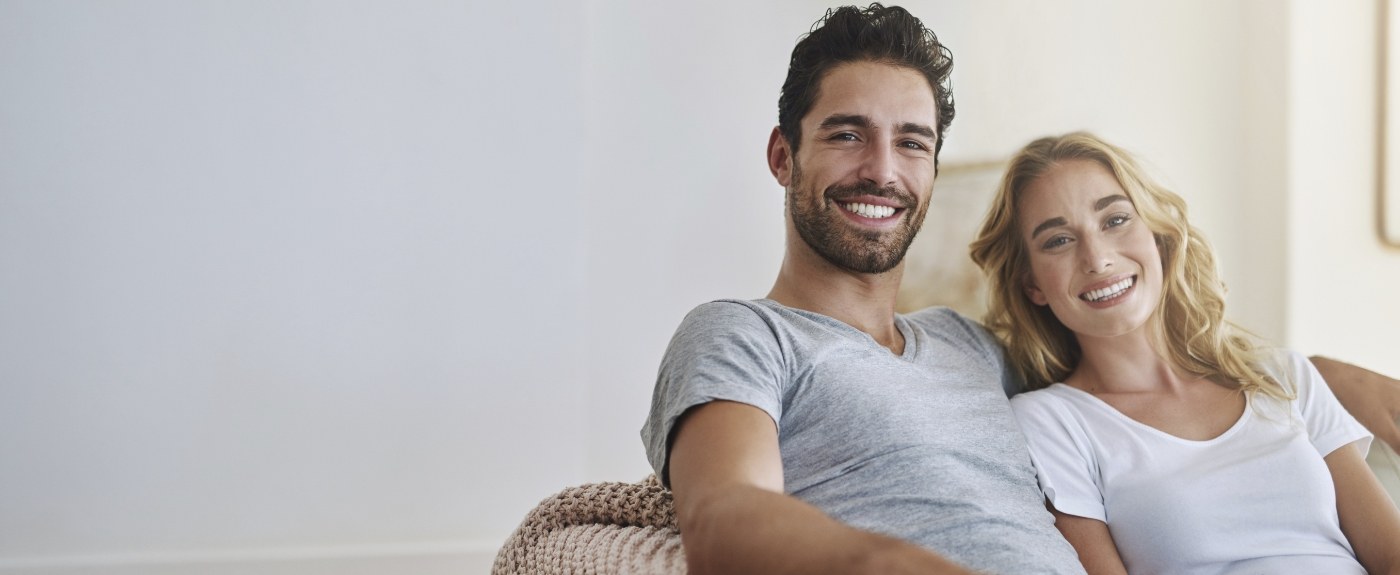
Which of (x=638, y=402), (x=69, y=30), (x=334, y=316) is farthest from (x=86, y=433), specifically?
(x=638, y=402)

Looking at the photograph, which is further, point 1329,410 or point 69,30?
point 69,30

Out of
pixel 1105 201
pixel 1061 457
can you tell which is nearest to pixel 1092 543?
pixel 1061 457

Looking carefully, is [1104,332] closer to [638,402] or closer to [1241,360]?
[1241,360]

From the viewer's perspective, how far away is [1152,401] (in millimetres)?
1471

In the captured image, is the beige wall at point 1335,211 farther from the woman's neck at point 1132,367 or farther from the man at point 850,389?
the man at point 850,389

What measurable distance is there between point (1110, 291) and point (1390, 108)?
142 centimetres

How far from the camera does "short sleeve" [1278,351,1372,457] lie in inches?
55.5

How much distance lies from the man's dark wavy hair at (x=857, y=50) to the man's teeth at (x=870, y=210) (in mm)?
145

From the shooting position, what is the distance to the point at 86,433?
2094 millimetres

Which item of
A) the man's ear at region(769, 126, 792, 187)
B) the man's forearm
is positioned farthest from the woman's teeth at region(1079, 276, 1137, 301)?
the man's forearm

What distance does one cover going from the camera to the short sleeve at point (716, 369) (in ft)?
3.68

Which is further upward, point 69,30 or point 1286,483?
point 69,30

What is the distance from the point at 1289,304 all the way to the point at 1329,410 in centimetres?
113

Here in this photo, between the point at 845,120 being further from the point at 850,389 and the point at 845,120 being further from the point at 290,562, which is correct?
the point at 290,562
